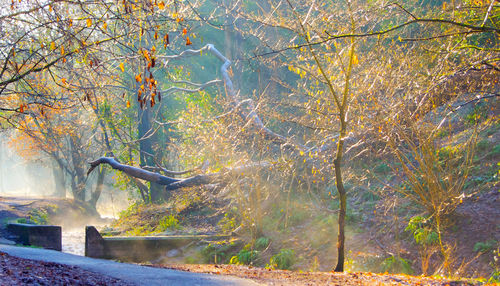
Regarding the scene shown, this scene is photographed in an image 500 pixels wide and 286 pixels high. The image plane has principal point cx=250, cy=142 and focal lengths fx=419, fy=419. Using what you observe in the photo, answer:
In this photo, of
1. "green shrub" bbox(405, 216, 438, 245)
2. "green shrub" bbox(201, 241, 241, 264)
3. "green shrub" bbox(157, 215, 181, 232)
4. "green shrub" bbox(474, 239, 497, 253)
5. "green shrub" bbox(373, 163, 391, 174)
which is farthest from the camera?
"green shrub" bbox(157, 215, 181, 232)

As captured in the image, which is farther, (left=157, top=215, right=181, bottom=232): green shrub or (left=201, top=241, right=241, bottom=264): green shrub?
(left=157, top=215, right=181, bottom=232): green shrub

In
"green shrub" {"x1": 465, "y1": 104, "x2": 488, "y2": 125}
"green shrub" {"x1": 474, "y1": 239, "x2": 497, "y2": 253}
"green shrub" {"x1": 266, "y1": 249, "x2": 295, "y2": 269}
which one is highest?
"green shrub" {"x1": 465, "y1": 104, "x2": 488, "y2": 125}

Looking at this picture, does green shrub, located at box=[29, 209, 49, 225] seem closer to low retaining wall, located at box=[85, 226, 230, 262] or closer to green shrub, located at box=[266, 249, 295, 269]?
low retaining wall, located at box=[85, 226, 230, 262]

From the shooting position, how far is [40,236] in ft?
32.1

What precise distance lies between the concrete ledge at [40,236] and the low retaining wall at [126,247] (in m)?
0.87

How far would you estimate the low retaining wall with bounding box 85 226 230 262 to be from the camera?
9.66 metres

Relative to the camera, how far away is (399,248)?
7918mm

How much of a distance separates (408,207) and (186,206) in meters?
7.73

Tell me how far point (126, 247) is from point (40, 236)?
2.02m

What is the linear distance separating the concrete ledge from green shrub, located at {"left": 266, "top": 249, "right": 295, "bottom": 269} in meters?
5.11

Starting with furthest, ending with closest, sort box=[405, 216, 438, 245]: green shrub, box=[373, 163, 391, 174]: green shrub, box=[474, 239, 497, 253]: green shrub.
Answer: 1. box=[373, 163, 391, 174]: green shrub
2. box=[405, 216, 438, 245]: green shrub
3. box=[474, 239, 497, 253]: green shrub

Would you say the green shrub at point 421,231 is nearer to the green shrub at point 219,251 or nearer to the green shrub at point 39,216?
the green shrub at point 219,251

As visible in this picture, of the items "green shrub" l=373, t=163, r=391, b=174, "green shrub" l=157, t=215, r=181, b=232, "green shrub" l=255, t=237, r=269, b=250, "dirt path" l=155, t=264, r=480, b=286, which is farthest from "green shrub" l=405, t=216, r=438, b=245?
"green shrub" l=157, t=215, r=181, b=232

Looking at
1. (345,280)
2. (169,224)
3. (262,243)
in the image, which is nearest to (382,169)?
(262,243)
